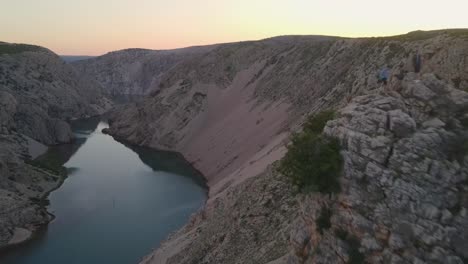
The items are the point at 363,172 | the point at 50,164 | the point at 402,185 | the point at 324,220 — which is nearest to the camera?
the point at 402,185

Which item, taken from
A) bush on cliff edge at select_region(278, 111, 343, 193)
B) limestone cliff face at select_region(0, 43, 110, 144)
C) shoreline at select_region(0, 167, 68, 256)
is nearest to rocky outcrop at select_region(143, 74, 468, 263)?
bush on cliff edge at select_region(278, 111, 343, 193)

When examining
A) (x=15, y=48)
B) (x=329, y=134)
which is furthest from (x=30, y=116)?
(x=329, y=134)

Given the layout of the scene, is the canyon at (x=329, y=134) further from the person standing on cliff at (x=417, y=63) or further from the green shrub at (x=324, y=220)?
the person standing on cliff at (x=417, y=63)

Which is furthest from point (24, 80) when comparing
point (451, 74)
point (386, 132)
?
point (386, 132)

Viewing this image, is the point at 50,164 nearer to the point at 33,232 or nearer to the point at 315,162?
the point at 33,232

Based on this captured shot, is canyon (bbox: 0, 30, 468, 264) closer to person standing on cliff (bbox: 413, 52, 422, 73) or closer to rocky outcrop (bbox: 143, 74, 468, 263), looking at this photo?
rocky outcrop (bbox: 143, 74, 468, 263)

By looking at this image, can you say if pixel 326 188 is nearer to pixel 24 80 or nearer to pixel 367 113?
pixel 367 113
